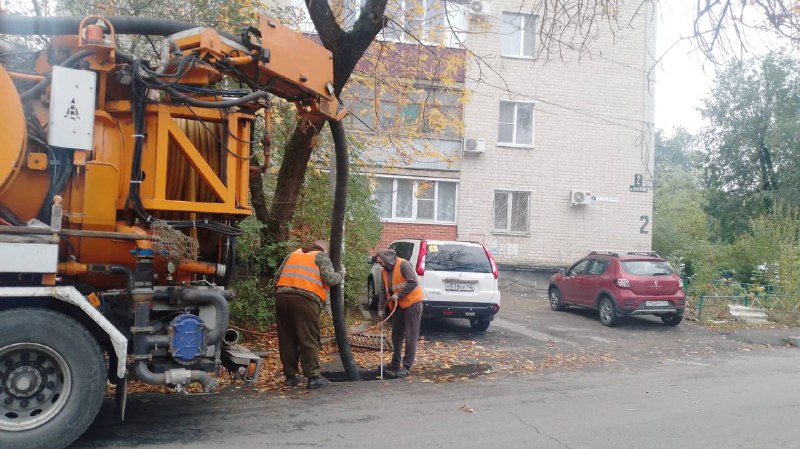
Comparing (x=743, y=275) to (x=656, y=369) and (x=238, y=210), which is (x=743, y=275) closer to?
(x=656, y=369)

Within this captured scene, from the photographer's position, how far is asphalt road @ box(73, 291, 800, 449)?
18.4 feet

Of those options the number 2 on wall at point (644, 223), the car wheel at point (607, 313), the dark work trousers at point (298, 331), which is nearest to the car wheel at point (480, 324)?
the car wheel at point (607, 313)

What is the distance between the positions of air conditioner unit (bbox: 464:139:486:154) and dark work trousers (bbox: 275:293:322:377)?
14.1m

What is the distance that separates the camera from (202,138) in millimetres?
5879

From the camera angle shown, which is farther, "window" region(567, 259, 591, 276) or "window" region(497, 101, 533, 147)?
"window" region(497, 101, 533, 147)

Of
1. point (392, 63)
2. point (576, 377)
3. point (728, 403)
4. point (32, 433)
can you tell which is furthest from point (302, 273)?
point (392, 63)

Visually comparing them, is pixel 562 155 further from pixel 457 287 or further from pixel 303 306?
pixel 303 306

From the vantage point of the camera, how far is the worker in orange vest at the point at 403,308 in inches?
337

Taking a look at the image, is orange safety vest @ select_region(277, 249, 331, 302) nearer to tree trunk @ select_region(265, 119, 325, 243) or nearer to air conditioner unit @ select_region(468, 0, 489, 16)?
tree trunk @ select_region(265, 119, 325, 243)

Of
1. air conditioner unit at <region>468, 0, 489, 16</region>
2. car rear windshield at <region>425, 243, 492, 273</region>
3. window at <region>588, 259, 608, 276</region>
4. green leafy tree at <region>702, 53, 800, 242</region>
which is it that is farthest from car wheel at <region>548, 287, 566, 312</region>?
green leafy tree at <region>702, 53, 800, 242</region>

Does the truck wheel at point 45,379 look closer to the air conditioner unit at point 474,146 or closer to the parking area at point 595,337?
the parking area at point 595,337

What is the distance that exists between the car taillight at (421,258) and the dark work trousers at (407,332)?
264 centimetres

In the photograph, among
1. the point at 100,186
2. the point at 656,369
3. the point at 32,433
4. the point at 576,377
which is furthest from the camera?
the point at 656,369

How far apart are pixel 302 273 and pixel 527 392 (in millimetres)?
2967
